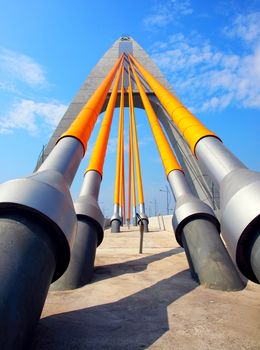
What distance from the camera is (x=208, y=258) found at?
477cm

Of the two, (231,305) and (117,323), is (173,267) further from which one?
(117,323)

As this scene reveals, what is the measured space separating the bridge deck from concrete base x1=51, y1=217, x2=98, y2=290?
0.18 m

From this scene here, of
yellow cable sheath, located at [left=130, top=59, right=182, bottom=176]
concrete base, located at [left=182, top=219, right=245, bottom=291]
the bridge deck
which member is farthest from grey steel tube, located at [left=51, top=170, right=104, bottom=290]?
yellow cable sheath, located at [left=130, top=59, right=182, bottom=176]

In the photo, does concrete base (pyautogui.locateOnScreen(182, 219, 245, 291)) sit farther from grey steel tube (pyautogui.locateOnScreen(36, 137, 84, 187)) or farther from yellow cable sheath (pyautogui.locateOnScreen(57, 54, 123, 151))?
yellow cable sheath (pyautogui.locateOnScreen(57, 54, 123, 151))

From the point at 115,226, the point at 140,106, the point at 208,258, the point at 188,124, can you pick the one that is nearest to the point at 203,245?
the point at 208,258

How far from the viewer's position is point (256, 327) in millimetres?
3068

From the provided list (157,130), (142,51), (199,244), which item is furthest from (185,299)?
(142,51)

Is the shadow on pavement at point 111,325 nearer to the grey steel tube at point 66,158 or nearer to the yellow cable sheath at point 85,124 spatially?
the grey steel tube at point 66,158

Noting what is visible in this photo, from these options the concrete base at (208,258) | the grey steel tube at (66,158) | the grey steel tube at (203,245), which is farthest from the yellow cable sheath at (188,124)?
the grey steel tube at (66,158)

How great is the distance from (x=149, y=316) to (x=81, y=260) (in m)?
1.93

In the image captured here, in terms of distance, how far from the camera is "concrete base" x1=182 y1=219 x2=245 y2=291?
14.9 ft

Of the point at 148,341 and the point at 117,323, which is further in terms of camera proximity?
the point at 117,323

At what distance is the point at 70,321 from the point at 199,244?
252 cm

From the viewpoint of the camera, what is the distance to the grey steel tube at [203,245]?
457 centimetres
